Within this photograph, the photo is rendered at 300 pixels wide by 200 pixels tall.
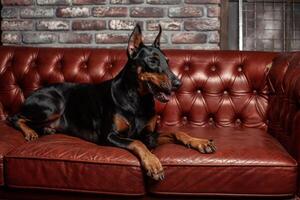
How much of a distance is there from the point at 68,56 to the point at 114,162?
113cm

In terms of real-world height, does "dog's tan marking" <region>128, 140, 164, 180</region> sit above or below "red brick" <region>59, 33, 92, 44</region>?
below

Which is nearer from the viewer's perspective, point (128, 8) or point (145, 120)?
point (145, 120)

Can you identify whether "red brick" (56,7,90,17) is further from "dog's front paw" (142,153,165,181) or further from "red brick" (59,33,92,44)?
"dog's front paw" (142,153,165,181)

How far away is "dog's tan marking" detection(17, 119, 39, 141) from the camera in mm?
2117

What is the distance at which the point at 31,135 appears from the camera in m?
2.13

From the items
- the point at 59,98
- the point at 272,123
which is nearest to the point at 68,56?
the point at 59,98

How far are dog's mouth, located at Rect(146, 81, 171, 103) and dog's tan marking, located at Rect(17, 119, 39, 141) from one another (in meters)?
0.66

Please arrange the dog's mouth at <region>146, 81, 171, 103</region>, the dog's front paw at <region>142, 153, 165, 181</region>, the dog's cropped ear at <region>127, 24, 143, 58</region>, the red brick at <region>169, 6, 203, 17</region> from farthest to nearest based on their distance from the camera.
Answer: the red brick at <region>169, 6, 203, 17</region> < the dog's cropped ear at <region>127, 24, 143, 58</region> < the dog's mouth at <region>146, 81, 171, 103</region> < the dog's front paw at <region>142, 153, 165, 181</region>

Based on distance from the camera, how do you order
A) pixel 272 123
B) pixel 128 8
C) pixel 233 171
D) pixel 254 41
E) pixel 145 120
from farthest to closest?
pixel 254 41
pixel 128 8
pixel 272 123
pixel 145 120
pixel 233 171

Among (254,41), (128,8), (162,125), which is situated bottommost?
(162,125)

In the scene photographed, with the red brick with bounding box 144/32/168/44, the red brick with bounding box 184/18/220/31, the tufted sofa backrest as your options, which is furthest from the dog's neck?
the red brick with bounding box 184/18/220/31

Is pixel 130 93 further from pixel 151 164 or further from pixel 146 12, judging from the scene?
pixel 146 12

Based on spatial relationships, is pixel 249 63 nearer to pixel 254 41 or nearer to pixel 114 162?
pixel 254 41

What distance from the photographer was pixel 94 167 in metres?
1.75
